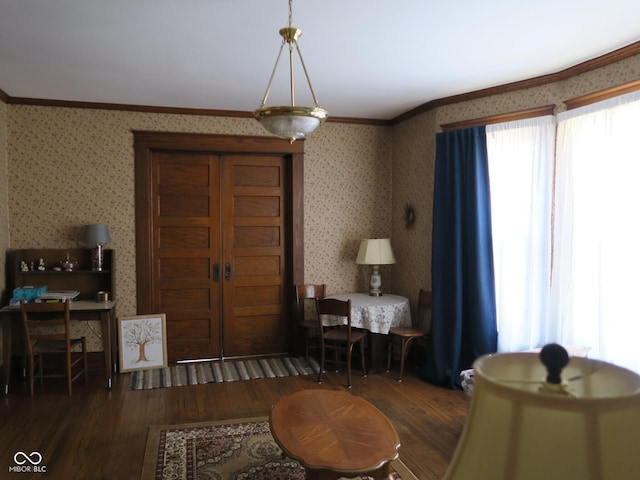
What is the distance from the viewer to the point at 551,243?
412 cm

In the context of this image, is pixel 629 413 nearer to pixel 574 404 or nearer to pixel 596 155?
pixel 574 404

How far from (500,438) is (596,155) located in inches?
142

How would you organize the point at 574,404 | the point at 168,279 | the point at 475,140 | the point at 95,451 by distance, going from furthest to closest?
the point at 168,279, the point at 475,140, the point at 95,451, the point at 574,404

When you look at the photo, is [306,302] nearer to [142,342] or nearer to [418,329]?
[418,329]

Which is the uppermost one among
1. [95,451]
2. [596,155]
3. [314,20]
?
[314,20]

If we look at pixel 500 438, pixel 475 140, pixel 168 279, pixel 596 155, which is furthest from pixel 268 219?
pixel 500 438

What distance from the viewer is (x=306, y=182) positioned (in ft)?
19.0

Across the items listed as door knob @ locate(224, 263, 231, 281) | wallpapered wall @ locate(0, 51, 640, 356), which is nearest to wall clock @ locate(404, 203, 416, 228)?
wallpapered wall @ locate(0, 51, 640, 356)

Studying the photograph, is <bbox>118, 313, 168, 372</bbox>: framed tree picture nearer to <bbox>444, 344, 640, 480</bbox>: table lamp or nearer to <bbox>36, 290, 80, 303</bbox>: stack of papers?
<bbox>36, 290, 80, 303</bbox>: stack of papers

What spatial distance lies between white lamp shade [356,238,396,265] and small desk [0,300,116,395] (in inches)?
103

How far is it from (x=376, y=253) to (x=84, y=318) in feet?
9.81

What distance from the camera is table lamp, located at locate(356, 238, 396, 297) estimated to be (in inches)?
216
